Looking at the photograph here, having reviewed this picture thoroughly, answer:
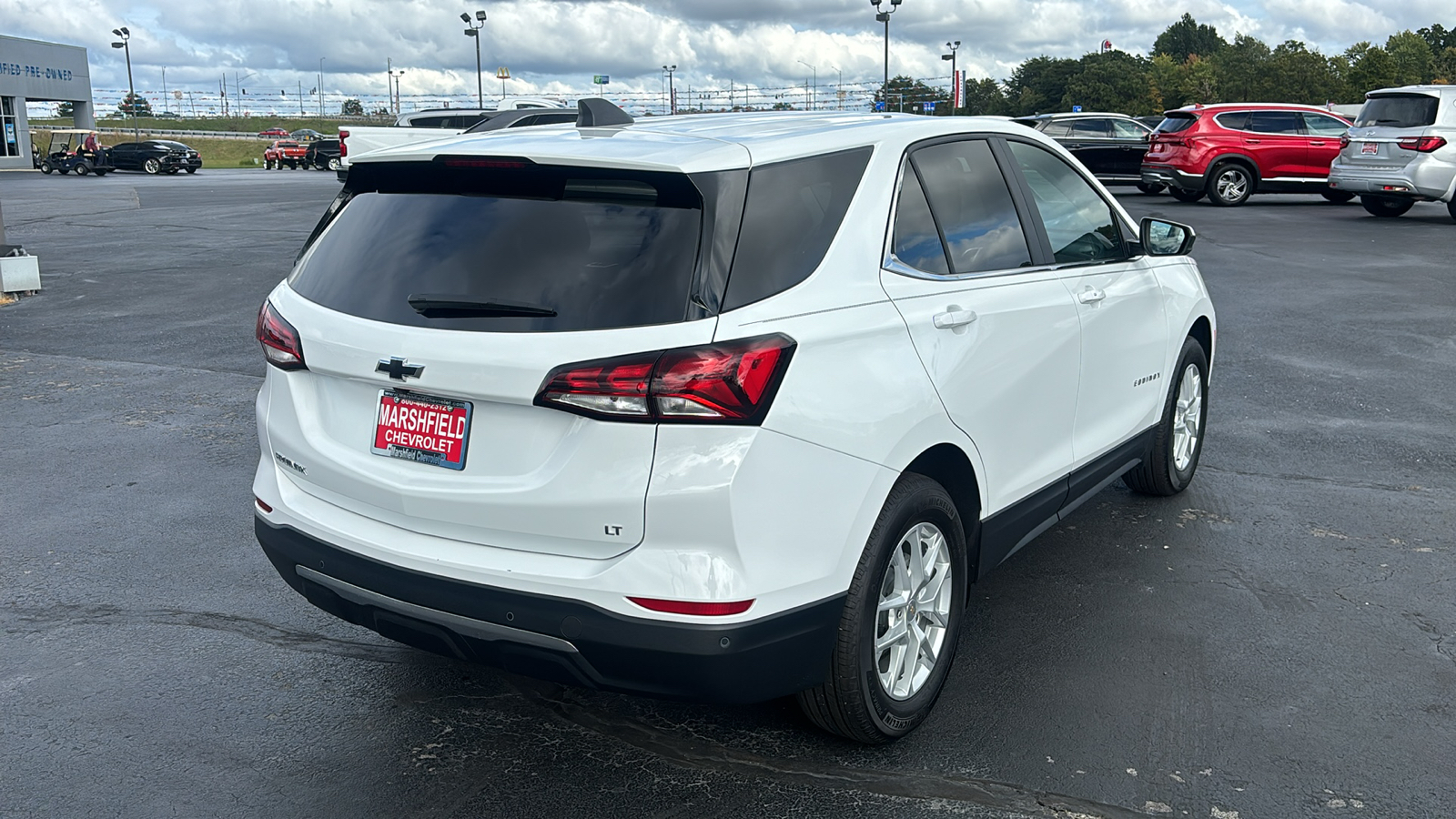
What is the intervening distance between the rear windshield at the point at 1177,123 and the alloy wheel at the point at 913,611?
22.0 meters

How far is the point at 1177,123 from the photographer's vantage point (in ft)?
76.4

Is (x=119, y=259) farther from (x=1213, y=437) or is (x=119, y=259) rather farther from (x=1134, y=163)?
(x=1134, y=163)

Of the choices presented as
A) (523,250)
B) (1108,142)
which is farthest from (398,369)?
(1108,142)

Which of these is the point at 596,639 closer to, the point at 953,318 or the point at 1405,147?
the point at 953,318

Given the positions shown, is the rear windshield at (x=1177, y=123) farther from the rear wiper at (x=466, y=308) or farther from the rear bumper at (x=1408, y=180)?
the rear wiper at (x=466, y=308)

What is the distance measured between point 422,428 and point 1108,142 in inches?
1077

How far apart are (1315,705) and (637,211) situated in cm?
253

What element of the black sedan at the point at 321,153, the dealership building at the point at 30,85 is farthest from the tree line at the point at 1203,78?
the dealership building at the point at 30,85

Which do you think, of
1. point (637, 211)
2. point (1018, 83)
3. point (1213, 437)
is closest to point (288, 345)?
point (637, 211)

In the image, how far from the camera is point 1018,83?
13088 cm

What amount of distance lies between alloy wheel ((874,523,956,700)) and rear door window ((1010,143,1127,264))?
1.39 meters

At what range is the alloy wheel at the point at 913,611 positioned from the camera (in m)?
3.31

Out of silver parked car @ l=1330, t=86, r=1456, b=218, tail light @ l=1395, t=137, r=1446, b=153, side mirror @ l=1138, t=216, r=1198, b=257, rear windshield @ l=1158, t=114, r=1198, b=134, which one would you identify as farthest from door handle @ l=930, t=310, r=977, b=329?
rear windshield @ l=1158, t=114, r=1198, b=134

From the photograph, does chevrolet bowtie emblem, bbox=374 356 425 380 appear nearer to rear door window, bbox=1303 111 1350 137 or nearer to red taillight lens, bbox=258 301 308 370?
red taillight lens, bbox=258 301 308 370
